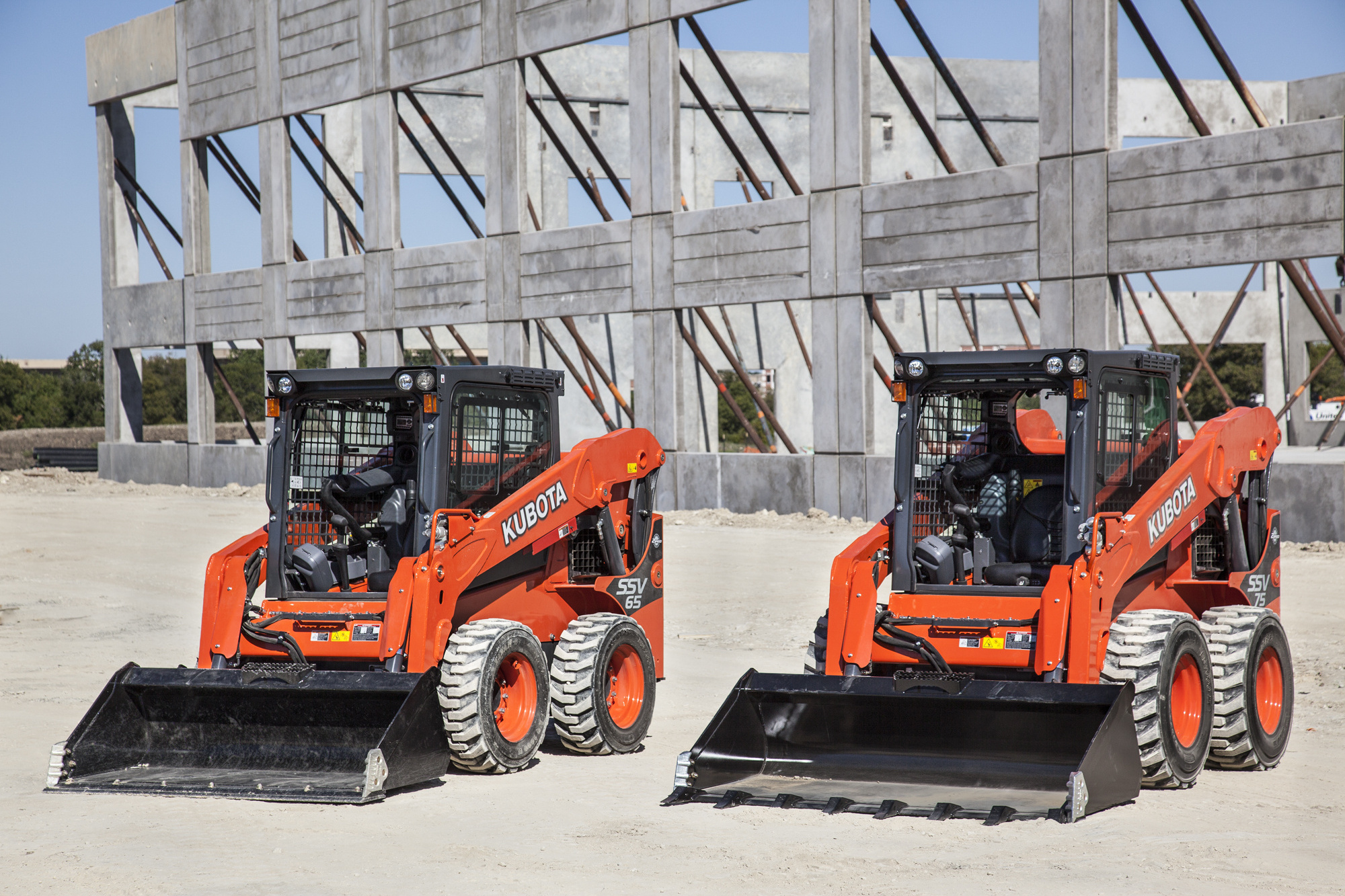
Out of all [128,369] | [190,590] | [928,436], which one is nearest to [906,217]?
[190,590]

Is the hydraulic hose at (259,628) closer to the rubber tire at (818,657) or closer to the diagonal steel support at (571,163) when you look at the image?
the rubber tire at (818,657)

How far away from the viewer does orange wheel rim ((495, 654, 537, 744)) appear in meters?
8.01

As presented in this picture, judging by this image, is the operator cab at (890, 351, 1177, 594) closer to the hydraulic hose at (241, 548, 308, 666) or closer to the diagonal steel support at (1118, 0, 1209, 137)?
the hydraulic hose at (241, 548, 308, 666)

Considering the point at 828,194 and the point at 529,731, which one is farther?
the point at 828,194

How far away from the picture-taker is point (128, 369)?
37.5m

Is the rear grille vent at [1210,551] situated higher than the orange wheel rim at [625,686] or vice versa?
the rear grille vent at [1210,551]

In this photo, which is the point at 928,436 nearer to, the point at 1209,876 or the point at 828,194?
the point at 1209,876

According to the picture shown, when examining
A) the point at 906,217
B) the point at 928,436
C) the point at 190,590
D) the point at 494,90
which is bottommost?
the point at 190,590

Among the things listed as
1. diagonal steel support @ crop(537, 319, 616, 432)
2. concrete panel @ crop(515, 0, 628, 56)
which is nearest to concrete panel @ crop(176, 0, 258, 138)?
diagonal steel support @ crop(537, 319, 616, 432)

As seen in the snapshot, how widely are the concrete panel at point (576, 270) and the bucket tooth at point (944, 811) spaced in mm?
18942

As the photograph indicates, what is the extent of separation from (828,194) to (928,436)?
1460 cm

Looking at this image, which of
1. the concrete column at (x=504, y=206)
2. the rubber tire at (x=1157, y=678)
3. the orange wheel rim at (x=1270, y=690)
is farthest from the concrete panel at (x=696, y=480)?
the rubber tire at (x=1157, y=678)

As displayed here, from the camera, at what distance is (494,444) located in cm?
861

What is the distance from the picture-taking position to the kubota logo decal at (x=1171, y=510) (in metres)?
7.57
